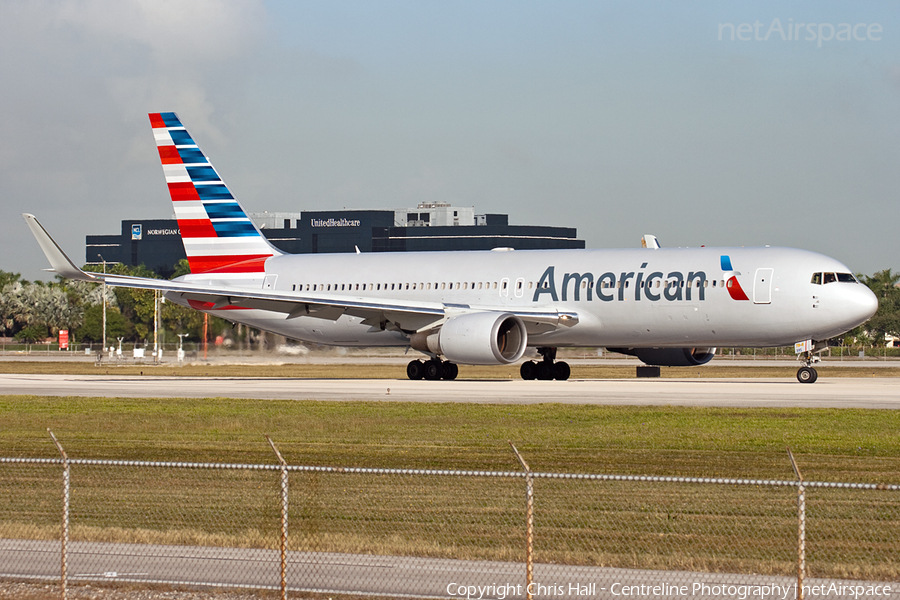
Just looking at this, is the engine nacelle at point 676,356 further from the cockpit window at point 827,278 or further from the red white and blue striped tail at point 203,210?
the red white and blue striped tail at point 203,210

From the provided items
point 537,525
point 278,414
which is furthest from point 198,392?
point 537,525

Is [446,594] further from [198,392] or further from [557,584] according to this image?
[198,392]

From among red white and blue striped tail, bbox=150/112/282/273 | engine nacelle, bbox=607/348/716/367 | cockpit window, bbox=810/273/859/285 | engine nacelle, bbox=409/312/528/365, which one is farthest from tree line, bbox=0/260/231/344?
cockpit window, bbox=810/273/859/285

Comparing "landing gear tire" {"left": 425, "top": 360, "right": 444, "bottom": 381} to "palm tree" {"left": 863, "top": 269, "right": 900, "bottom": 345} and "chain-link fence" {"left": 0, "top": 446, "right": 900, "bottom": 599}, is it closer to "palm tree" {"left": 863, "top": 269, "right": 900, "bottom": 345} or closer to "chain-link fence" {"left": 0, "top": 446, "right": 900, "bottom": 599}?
"chain-link fence" {"left": 0, "top": 446, "right": 900, "bottom": 599}

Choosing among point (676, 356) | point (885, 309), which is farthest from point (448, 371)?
point (885, 309)

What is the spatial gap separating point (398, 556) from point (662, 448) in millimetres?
8767

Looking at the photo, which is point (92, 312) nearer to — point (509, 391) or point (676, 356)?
→ point (676, 356)

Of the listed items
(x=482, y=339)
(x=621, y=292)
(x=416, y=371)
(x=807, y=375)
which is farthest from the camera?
(x=416, y=371)

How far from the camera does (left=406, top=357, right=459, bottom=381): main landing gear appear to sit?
40656 mm

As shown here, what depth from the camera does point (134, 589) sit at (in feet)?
33.9

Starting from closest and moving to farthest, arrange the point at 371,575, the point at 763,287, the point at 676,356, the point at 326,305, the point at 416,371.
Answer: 1. the point at 371,575
2. the point at 763,287
3. the point at 326,305
4. the point at 416,371
5. the point at 676,356

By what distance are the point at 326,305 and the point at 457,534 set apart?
2683cm

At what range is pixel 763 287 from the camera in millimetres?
35188

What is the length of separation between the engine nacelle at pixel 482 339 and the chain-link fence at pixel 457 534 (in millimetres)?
19453
